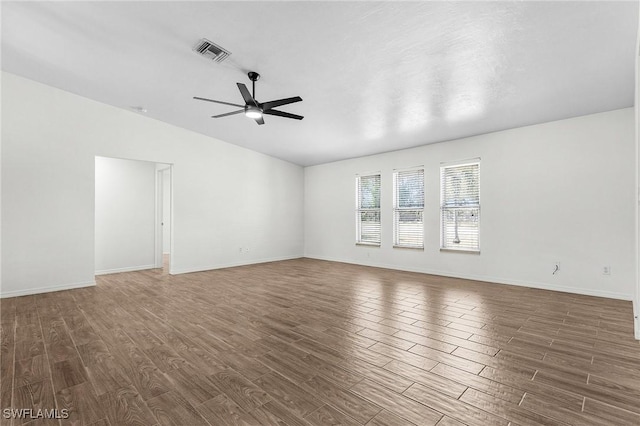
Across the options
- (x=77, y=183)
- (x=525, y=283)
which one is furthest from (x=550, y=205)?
(x=77, y=183)

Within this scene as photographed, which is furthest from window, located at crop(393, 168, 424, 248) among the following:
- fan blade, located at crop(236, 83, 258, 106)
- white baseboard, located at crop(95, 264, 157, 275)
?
white baseboard, located at crop(95, 264, 157, 275)

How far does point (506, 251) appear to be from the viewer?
5.19 m

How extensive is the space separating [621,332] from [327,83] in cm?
433

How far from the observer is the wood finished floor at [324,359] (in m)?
1.78

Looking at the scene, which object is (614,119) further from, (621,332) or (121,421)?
(121,421)

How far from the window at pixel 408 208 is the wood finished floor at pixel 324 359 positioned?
220cm

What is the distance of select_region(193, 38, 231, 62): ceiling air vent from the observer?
3.25 meters

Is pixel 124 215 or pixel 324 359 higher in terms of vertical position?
pixel 124 215

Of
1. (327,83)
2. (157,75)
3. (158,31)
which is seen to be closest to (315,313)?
(327,83)

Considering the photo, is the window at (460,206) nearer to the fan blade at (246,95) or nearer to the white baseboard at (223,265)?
the fan blade at (246,95)

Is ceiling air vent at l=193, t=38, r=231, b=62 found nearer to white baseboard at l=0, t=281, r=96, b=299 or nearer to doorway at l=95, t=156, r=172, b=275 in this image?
doorway at l=95, t=156, r=172, b=275

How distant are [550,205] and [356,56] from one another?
4.01 meters

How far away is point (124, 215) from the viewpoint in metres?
6.60

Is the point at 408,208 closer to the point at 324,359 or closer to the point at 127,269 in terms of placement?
the point at 324,359
